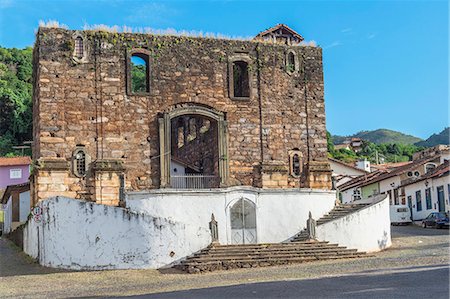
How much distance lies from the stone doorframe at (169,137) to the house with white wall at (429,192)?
15.1 m

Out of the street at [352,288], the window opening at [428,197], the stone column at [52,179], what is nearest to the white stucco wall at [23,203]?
the stone column at [52,179]

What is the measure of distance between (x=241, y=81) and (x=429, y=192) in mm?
16019

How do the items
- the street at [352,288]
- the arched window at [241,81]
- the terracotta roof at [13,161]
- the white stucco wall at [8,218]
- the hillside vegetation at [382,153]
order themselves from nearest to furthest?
the street at [352,288] < the arched window at [241,81] < the white stucco wall at [8,218] < the terracotta roof at [13,161] < the hillside vegetation at [382,153]

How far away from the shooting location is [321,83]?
3134cm

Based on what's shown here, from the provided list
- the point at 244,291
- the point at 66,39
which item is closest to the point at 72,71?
the point at 66,39

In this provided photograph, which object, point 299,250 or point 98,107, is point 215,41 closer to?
point 98,107

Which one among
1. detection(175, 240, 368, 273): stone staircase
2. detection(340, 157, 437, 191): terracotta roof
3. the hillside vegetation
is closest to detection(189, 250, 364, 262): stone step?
detection(175, 240, 368, 273): stone staircase

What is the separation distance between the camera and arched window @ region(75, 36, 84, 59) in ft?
92.4

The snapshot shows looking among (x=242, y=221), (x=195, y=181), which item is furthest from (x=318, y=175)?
(x=242, y=221)

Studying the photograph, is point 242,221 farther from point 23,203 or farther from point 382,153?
point 382,153

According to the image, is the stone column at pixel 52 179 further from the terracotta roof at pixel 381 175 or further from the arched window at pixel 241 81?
the terracotta roof at pixel 381 175

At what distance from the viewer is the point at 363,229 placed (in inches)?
1009

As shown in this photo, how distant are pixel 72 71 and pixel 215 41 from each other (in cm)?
655

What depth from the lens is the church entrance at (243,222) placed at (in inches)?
951
